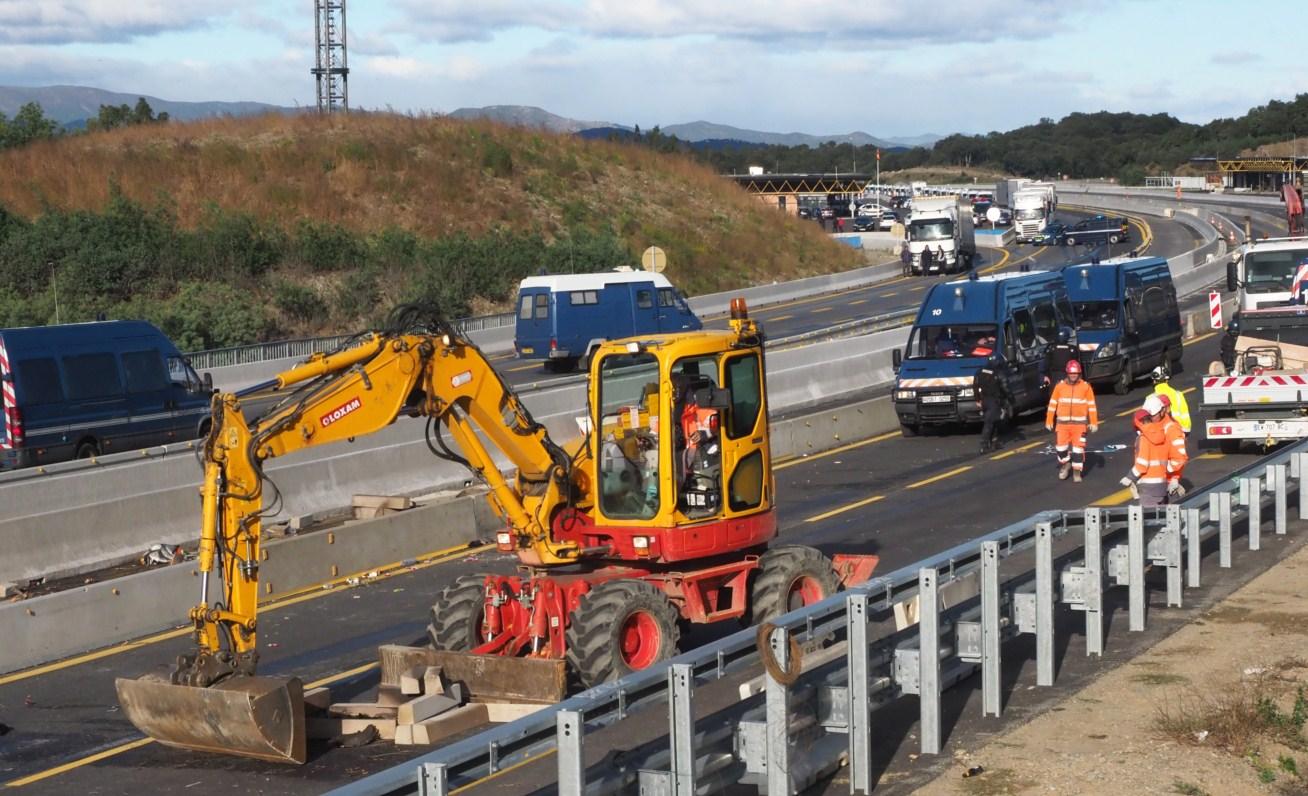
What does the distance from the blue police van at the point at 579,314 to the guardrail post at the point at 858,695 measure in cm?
3153

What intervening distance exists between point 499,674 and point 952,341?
1850 cm


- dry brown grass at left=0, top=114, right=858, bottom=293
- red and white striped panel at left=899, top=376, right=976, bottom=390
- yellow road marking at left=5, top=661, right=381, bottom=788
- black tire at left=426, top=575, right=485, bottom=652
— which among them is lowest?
yellow road marking at left=5, top=661, right=381, bottom=788

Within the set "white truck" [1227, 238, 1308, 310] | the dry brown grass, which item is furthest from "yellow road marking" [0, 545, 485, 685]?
the dry brown grass

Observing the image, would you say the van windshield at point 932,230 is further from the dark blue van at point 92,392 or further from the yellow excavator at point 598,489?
the yellow excavator at point 598,489

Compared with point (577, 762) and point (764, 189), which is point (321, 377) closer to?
point (577, 762)

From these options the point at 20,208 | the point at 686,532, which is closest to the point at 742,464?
the point at 686,532

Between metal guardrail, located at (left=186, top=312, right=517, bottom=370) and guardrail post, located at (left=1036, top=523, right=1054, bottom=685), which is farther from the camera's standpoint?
metal guardrail, located at (left=186, top=312, right=517, bottom=370)

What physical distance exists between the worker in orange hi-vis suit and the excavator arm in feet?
41.5

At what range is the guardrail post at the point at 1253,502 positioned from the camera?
666 inches

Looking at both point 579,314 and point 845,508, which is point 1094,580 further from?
point 579,314

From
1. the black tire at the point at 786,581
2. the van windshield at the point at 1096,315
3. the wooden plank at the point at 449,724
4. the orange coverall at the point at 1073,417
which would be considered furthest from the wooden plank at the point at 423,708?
the van windshield at the point at 1096,315

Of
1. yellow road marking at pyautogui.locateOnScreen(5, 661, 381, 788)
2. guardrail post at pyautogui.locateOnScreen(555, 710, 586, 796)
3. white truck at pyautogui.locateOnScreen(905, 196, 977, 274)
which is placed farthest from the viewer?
white truck at pyautogui.locateOnScreen(905, 196, 977, 274)

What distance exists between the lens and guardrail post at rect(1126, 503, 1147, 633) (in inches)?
530

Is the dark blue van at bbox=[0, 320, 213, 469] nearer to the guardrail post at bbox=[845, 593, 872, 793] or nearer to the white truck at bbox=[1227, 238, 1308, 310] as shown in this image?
the guardrail post at bbox=[845, 593, 872, 793]
